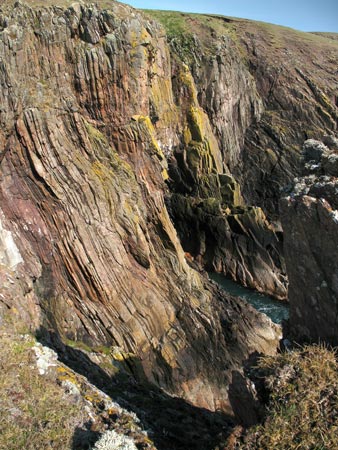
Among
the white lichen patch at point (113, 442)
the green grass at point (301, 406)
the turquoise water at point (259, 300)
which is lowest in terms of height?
the turquoise water at point (259, 300)

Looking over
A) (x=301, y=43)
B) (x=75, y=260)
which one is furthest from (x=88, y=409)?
(x=301, y=43)

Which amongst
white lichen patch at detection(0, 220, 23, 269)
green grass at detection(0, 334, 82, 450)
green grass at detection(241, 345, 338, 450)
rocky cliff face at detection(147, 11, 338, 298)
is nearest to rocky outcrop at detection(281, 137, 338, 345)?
green grass at detection(241, 345, 338, 450)

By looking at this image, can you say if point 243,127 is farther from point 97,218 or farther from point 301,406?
point 301,406

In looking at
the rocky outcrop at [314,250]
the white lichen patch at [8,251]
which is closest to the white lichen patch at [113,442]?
the rocky outcrop at [314,250]

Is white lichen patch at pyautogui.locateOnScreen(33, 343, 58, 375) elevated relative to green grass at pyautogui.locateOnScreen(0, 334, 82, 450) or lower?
lower

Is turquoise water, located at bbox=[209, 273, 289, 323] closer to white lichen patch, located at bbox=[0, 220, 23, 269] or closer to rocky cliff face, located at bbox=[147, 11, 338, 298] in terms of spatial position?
rocky cliff face, located at bbox=[147, 11, 338, 298]

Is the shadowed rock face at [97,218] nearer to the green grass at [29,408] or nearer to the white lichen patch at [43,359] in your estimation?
the white lichen patch at [43,359]
